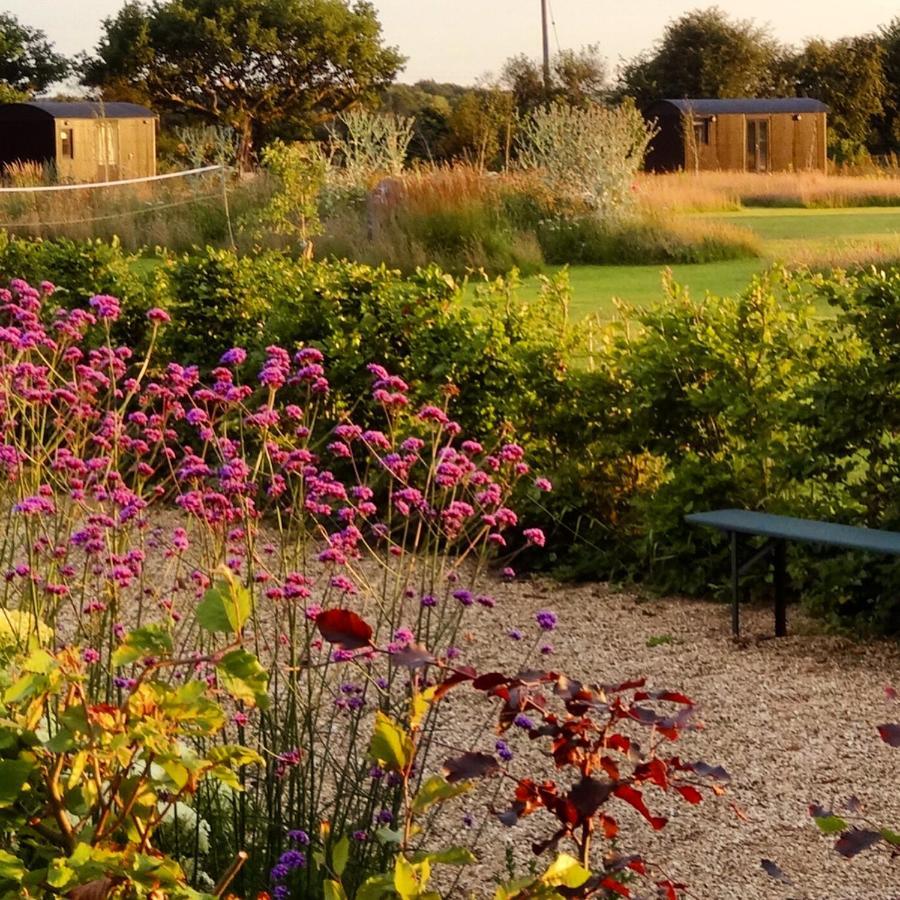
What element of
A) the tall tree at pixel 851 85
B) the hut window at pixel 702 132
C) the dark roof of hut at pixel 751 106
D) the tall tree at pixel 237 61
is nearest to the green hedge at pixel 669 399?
the dark roof of hut at pixel 751 106

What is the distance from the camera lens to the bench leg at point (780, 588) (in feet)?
18.4

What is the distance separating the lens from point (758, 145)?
48562mm

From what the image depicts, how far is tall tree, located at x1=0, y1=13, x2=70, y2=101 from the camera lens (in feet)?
216

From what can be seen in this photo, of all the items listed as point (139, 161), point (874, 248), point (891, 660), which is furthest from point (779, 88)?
point (891, 660)

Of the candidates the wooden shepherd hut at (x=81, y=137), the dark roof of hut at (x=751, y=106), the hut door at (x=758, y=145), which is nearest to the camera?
the wooden shepherd hut at (x=81, y=137)

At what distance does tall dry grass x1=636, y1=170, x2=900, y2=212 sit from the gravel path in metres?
24.1

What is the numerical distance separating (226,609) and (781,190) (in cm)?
3309

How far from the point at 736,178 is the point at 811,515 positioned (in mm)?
30335

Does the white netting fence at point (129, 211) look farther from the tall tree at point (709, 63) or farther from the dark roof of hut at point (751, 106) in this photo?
the tall tree at point (709, 63)

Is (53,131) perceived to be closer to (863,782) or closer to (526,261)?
(526,261)

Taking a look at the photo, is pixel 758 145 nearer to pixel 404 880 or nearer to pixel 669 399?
pixel 669 399

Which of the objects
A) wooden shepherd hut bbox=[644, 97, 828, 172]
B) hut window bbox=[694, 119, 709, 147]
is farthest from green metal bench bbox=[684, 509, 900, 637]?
hut window bbox=[694, 119, 709, 147]

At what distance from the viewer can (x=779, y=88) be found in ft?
191

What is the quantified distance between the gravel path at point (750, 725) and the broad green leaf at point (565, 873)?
71 cm
